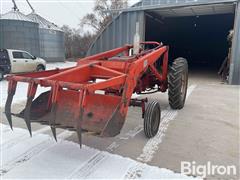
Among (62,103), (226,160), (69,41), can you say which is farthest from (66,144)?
(69,41)

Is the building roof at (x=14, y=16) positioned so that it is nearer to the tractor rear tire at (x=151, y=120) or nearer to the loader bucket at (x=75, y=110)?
the loader bucket at (x=75, y=110)

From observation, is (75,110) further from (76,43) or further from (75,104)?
(76,43)

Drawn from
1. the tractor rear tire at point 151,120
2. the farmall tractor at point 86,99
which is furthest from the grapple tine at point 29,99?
the tractor rear tire at point 151,120

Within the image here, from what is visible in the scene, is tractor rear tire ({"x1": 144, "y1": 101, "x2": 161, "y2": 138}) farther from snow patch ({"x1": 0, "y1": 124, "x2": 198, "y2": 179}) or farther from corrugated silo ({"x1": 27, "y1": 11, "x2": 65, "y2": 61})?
corrugated silo ({"x1": 27, "y1": 11, "x2": 65, "y2": 61})

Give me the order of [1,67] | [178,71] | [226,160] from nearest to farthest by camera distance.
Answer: [226,160]
[178,71]
[1,67]

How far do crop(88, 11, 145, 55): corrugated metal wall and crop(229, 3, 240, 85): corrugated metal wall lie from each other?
3.91 m

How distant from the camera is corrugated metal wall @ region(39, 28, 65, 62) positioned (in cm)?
1892

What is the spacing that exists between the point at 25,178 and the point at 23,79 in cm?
113

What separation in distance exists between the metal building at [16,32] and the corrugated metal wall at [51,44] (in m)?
1.61

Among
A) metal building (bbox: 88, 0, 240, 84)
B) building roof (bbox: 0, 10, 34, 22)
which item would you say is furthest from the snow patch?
building roof (bbox: 0, 10, 34, 22)

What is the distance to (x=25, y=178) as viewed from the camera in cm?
242

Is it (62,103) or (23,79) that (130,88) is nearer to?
(62,103)

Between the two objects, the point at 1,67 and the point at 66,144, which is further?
the point at 1,67

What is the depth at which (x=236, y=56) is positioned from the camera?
8.95 meters
